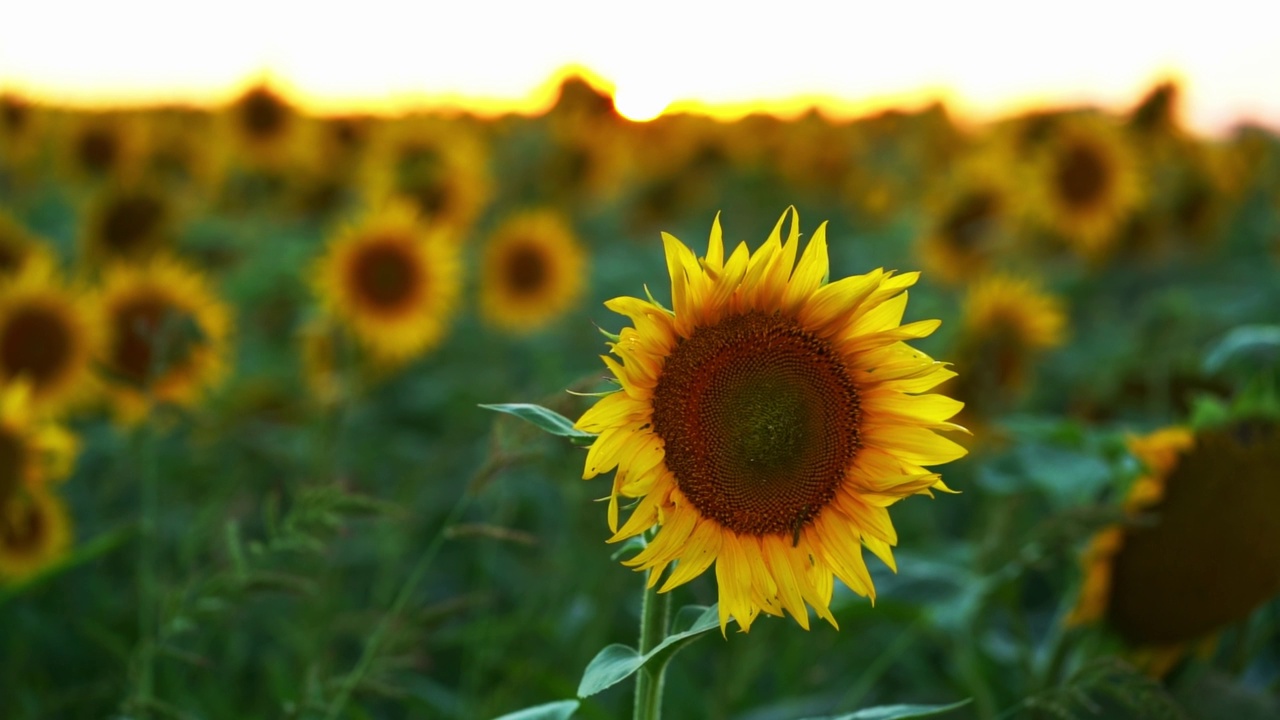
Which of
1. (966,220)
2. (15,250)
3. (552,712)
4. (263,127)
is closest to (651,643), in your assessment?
(552,712)

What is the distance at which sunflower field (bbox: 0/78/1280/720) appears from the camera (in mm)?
1229

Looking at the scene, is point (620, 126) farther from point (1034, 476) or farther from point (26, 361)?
point (1034, 476)

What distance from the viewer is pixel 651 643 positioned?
116cm

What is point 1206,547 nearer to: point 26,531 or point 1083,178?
point 26,531

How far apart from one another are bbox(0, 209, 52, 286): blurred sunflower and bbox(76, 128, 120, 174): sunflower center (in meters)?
2.25

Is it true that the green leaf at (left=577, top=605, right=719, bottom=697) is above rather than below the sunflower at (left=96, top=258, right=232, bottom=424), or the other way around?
below

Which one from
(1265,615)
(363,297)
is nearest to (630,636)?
(1265,615)

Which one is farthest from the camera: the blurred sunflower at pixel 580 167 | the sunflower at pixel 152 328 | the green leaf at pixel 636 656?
the blurred sunflower at pixel 580 167

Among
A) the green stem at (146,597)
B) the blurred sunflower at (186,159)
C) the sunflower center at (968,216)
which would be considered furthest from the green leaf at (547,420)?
the blurred sunflower at (186,159)

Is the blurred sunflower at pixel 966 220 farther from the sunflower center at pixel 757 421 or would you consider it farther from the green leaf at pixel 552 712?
the green leaf at pixel 552 712

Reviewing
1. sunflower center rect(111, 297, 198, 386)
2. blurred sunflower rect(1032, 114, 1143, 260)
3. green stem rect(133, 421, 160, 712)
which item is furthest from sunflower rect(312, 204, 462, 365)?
blurred sunflower rect(1032, 114, 1143, 260)

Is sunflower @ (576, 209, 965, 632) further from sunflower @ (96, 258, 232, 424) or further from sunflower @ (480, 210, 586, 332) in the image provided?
sunflower @ (480, 210, 586, 332)

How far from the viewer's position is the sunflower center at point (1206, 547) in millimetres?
1942

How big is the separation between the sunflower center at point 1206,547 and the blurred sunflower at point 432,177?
10.9 ft
